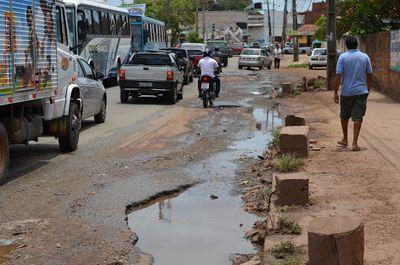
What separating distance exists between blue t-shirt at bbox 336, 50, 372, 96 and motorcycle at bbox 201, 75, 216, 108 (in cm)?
880

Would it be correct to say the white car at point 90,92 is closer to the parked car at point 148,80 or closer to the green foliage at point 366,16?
the parked car at point 148,80

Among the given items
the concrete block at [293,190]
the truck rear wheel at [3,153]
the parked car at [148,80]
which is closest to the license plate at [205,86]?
the parked car at [148,80]

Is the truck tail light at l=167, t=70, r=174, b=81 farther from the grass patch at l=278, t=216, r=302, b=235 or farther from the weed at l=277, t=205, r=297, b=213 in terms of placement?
the grass patch at l=278, t=216, r=302, b=235

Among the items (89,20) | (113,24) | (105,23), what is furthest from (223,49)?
(89,20)

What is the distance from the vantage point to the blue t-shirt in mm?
9945

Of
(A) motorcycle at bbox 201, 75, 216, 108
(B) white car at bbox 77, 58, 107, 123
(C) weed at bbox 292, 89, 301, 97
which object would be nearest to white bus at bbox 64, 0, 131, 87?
(A) motorcycle at bbox 201, 75, 216, 108

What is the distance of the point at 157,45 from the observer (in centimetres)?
4141

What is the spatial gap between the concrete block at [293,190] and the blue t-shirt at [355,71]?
12.3 feet

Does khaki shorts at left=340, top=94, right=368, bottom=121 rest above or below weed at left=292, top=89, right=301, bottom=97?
above

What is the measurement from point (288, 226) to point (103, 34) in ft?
73.8

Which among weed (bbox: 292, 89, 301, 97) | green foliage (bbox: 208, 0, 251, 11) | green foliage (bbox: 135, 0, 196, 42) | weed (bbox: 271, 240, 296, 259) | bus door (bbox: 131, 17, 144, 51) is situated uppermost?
green foliage (bbox: 208, 0, 251, 11)

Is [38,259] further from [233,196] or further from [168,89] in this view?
[168,89]

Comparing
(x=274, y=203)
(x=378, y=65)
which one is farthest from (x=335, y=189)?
(x=378, y=65)

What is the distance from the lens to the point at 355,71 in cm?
997
